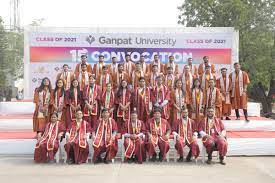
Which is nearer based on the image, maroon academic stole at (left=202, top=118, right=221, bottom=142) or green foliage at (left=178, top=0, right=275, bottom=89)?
maroon academic stole at (left=202, top=118, right=221, bottom=142)

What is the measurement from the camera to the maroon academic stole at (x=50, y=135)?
7785 millimetres

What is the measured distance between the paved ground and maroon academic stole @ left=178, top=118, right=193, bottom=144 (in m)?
0.50

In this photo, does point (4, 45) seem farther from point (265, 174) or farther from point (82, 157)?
point (265, 174)

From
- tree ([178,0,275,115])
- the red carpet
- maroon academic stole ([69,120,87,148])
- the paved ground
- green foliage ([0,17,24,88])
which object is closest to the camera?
the paved ground

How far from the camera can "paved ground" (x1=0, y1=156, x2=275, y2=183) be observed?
653 cm

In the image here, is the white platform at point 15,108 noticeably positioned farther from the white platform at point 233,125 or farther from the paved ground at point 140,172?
the paved ground at point 140,172

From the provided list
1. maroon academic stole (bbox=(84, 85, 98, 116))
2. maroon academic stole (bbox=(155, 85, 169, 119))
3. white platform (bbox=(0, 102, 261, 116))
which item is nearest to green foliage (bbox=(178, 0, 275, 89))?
white platform (bbox=(0, 102, 261, 116))

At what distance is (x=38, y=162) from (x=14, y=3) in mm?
37268

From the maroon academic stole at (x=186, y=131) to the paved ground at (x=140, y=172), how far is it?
0.50 m

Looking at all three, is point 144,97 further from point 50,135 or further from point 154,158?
point 50,135

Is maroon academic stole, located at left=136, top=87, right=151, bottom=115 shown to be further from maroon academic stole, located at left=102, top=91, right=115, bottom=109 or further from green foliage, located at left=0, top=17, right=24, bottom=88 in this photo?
green foliage, located at left=0, top=17, right=24, bottom=88

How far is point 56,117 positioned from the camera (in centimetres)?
818

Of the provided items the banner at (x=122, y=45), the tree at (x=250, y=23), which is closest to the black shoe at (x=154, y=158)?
the banner at (x=122, y=45)

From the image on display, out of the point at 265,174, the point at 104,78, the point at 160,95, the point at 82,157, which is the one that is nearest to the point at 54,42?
the point at 104,78
